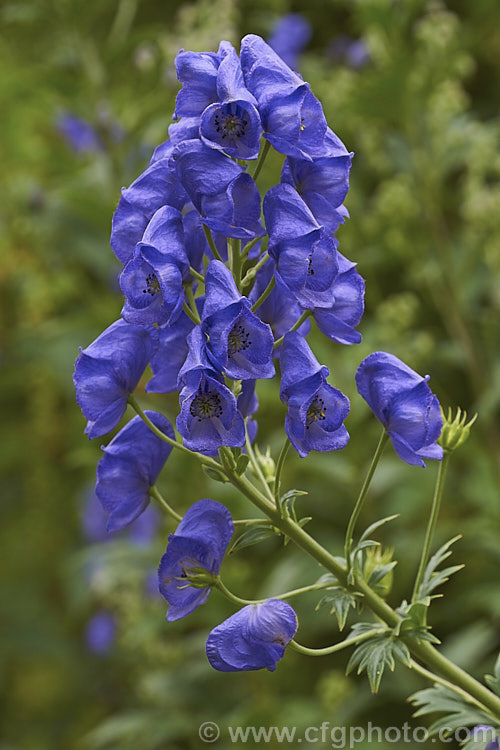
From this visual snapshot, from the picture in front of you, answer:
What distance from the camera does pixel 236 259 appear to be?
0.93 metres

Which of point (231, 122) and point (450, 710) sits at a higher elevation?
Answer: point (231, 122)

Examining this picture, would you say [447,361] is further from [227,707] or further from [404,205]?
[227,707]

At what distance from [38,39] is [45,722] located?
264cm

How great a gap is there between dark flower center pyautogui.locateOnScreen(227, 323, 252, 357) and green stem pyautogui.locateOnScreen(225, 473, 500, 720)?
144mm

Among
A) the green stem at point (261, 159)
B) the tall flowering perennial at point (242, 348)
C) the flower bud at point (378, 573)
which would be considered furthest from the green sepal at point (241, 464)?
the green stem at point (261, 159)

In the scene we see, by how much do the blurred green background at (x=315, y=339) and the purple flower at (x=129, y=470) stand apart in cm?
121

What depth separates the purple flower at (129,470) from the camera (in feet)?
3.32

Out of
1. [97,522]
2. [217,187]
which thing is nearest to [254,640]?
[217,187]

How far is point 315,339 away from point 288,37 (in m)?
1.20

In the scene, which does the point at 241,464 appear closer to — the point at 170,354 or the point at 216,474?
the point at 216,474

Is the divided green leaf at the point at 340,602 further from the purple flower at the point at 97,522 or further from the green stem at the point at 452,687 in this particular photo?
the purple flower at the point at 97,522

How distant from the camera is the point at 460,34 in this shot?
8.31ft

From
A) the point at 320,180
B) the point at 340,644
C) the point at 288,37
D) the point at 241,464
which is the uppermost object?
the point at 320,180
